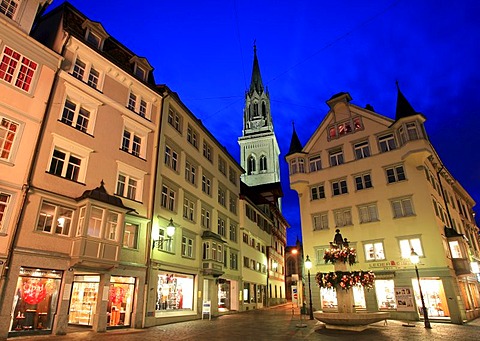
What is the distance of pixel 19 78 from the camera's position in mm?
16297

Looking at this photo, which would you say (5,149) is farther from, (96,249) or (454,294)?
(454,294)

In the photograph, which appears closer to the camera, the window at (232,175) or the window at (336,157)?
the window at (336,157)

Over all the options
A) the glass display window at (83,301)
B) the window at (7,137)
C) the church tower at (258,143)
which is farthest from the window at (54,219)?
the church tower at (258,143)

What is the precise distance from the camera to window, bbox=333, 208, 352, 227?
2994cm

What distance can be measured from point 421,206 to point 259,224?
921 inches

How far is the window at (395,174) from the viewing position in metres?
28.0

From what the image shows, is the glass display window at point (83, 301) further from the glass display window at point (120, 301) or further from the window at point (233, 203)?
the window at point (233, 203)

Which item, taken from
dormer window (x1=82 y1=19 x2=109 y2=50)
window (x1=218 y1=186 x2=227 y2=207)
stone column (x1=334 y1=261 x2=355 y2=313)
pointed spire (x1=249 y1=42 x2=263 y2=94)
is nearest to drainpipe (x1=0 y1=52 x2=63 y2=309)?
dormer window (x1=82 y1=19 x2=109 y2=50)

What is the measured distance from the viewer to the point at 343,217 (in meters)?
30.3

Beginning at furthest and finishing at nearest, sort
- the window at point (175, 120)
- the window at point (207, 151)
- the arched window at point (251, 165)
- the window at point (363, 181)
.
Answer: the arched window at point (251, 165) < the window at point (207, 151) < the window at point (363, 181) < the window at point (175, 120)

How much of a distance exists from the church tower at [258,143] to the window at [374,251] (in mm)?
54077

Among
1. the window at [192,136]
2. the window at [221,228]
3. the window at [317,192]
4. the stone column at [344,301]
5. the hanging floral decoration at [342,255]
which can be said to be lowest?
the stone column at [344,301]

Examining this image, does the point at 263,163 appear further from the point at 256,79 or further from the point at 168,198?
the point at 168,198

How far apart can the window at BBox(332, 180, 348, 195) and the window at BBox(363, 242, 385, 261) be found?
5444 mm
